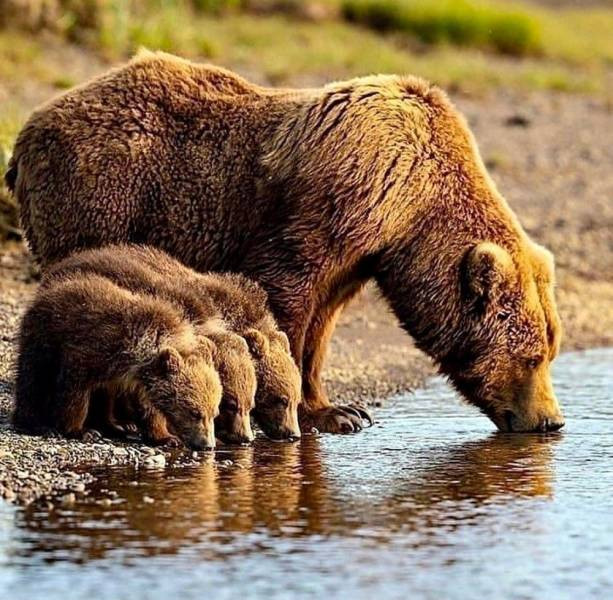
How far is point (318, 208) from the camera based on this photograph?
879 centimetres

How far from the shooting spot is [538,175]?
57.9 ft

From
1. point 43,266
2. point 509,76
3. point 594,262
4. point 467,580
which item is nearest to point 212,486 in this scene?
point 467,580

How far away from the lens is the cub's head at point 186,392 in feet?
26.6

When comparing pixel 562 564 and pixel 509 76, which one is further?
pixel 509 76

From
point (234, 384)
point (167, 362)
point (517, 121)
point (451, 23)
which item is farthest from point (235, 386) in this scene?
point (451, 23)

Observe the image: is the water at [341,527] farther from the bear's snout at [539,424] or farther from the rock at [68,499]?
the bear's snout at [539,424]

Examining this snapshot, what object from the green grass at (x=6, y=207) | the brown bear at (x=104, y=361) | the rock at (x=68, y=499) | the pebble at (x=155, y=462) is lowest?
the rock at (x=68, y=499)

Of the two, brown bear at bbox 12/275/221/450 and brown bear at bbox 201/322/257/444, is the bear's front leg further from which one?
brown bear at bbox 12/275/221/450

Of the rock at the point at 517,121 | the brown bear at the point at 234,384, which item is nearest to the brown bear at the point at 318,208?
the brown bear at the point at 234,384

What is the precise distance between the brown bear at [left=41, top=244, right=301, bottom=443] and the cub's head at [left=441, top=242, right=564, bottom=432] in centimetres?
96

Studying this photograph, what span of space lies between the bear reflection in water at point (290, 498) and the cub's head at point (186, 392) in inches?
6.5

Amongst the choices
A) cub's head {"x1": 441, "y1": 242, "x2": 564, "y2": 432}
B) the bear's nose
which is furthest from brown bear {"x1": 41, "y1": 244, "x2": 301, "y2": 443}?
the bear's nose

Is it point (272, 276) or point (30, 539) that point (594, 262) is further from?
point (30, 539)

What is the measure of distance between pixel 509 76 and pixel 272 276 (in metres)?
14.2
